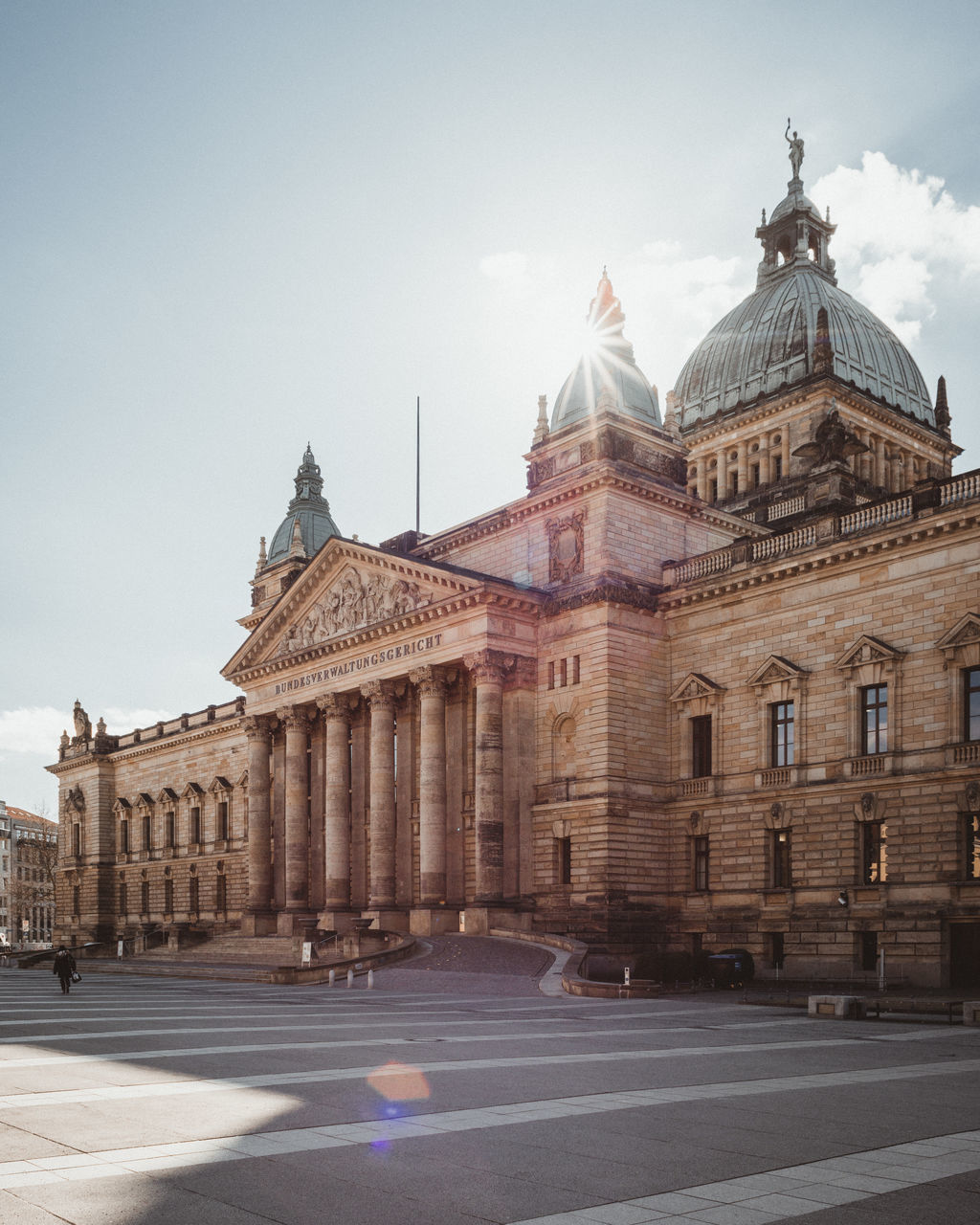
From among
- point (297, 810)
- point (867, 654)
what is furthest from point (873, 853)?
point (297, 810)

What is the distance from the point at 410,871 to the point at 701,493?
32.0 meters

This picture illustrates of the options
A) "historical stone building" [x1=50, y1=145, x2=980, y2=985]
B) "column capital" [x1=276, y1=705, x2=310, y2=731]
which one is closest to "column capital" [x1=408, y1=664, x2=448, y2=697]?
"historical stone building" [x1=50, y1=145, x2=980, y2=985]

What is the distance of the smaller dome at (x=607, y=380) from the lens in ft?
182

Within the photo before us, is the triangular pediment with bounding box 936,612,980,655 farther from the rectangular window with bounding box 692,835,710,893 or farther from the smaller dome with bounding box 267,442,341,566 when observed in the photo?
the smaller dome with bounding box 267,442,341,566

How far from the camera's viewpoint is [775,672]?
4597 centimetres

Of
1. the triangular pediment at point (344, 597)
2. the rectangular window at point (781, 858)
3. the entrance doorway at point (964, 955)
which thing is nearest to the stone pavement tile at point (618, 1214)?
the entrance doorway at point (964, 955)

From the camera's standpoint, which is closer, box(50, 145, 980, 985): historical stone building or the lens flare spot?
the lens flare spot

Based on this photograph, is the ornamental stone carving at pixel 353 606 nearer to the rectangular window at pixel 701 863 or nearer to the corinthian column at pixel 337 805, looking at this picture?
the corinthian column at pixel 337 805

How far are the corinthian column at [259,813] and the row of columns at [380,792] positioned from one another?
5cm

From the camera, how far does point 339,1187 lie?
9914mm

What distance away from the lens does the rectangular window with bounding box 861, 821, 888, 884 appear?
41719 millimetres

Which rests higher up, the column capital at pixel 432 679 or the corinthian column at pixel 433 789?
the column capital at pixel 432 679

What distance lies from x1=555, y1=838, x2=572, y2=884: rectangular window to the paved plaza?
2490 centimetres

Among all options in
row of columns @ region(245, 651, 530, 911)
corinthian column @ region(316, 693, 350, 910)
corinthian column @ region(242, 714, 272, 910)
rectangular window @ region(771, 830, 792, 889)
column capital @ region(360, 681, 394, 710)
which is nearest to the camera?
rectangular window @ region(771, 830, 792, 889)
